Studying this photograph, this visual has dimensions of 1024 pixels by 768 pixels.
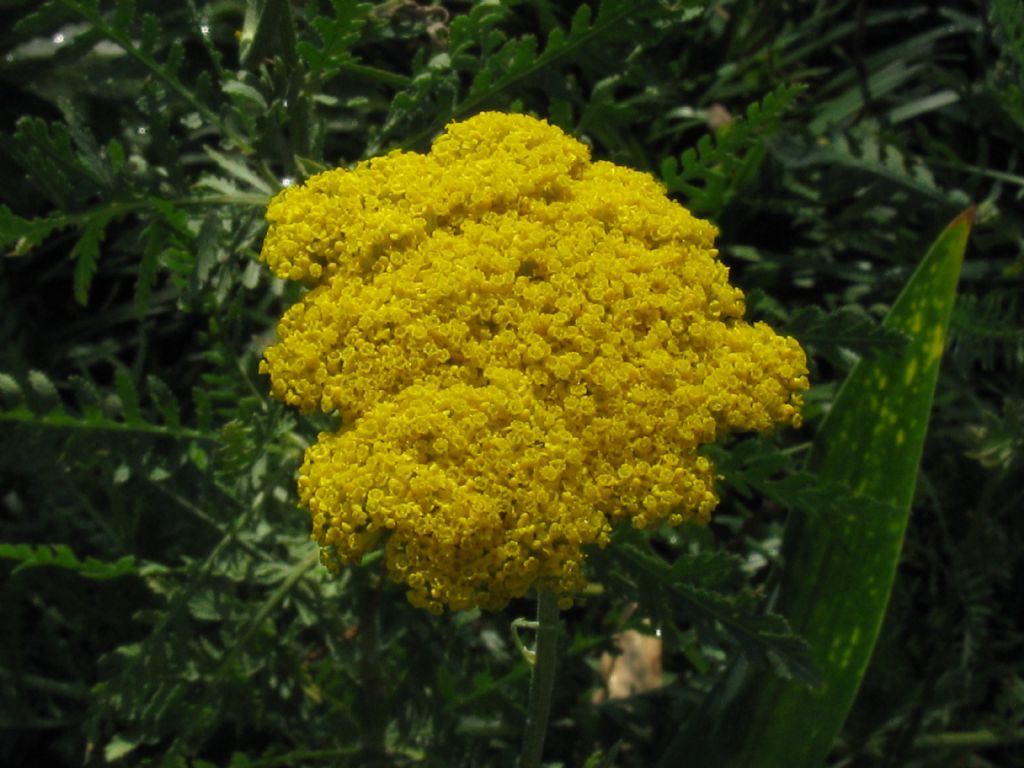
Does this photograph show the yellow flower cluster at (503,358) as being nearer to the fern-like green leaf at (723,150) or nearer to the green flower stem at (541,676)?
the green flower stem at (541,676)

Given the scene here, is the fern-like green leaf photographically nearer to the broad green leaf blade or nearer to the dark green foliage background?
the dark green foliage background

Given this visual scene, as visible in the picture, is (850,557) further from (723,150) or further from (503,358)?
(503,358)

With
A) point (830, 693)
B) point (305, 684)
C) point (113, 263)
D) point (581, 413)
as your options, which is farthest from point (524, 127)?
point (113, 263)

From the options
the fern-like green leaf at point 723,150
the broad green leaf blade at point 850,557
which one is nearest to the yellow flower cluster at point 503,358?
the fern-like green leaf at point 723,150

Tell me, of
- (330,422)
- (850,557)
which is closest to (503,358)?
(330,422)

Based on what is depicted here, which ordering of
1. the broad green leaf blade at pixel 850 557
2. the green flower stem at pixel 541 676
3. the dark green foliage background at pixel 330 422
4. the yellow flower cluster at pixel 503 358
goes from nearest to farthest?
the yellow flower cluster at pixel 503 358
the green flower stem at pixel 541 676
the dark green foliage background at pixel 330 422
the broad green leaf blade at pixel 850 557

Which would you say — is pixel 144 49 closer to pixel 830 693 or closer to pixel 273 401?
pixel 273 401

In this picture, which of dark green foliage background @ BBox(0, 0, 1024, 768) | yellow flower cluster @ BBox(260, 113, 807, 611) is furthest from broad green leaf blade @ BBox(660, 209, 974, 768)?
yellow flower cluster @ BBox(260, 113, 807, 611)
